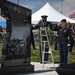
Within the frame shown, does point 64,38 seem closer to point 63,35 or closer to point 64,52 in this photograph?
point 63,35

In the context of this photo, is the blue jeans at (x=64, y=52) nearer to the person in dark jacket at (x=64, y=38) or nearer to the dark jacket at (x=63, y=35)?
the person in dark jacket at (x=64, y=38)

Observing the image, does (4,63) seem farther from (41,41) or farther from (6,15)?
(41,41)

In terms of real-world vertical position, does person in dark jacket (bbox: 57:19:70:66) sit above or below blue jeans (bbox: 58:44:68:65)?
above

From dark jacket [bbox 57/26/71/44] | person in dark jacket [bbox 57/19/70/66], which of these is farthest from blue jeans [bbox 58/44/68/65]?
dark jacket [bbox 57/26/71/44]

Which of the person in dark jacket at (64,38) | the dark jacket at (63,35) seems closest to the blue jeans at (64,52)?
the person in dark jacket at (64,38)

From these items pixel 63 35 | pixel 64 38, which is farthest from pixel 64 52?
pixel 63 35

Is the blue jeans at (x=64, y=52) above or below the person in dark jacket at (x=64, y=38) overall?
below

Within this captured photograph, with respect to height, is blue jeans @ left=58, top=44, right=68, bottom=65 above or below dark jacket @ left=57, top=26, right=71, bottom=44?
below

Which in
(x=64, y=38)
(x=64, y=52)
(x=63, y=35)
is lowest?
(x=64, y=52)

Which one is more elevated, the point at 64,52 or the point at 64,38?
the point at 64,38

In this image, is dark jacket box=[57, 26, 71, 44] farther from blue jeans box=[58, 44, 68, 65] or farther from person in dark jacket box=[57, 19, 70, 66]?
blue jeans box=[58, 44, 68, 65]

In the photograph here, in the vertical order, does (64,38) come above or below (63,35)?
below

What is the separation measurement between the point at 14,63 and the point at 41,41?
7.80ft

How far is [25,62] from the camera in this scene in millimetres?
11008
